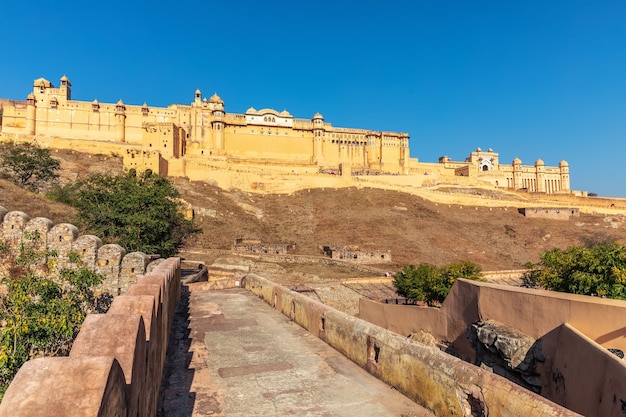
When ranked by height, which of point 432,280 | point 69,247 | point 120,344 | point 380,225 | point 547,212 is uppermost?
→ point 547,212

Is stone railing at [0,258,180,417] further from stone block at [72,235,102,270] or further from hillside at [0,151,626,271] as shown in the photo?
hillside at [0,151,626,271]

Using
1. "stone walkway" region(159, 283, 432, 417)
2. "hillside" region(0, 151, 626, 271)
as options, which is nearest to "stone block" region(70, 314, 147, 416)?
"stone walkway" region(159, 283, 432, 417)

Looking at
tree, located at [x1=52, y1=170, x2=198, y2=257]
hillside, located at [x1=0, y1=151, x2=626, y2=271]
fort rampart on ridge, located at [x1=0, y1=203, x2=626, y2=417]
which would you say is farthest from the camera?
hillside, located at [x1=0, y1=151, x2=626, y2=271]

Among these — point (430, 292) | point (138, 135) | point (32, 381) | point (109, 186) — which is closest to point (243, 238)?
point (109, 186)

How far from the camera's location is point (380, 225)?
44.7 meters

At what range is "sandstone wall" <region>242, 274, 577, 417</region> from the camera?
3314mm

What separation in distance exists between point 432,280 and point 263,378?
53.8 ft

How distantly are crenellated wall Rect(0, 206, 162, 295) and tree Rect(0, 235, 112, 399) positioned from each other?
163 mm

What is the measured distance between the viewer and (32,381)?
63.2 inches

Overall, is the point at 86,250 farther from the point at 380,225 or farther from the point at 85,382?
the point at 380,225

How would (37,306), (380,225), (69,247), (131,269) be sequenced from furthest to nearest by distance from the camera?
(380,225)
(131,269)
(69,247)
(37,306)

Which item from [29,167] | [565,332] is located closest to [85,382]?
[565,332]

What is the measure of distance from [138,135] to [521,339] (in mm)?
68152

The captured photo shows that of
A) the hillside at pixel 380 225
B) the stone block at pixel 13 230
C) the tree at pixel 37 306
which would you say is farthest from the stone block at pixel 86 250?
the hillside at pixel 380 225
